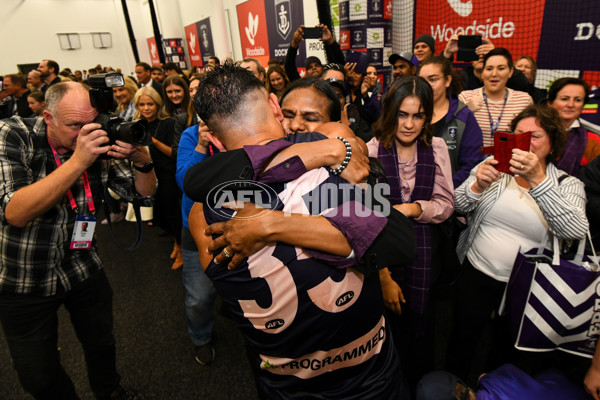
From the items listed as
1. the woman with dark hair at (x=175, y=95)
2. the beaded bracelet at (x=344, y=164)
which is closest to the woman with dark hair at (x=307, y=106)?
the beaded bracelet at (x=344, y=164)

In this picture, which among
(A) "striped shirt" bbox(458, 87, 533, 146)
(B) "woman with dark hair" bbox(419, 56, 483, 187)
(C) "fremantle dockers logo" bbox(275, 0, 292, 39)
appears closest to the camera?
(B) "woman with dark hair" bbox(419, 56, 483, 187)

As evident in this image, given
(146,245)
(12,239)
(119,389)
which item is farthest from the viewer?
(146,245)

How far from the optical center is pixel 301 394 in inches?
40.0

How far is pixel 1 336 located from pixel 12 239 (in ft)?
6.32

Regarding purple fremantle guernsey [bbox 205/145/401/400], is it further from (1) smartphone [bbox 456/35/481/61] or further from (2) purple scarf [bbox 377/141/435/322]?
(1) smartphone [bbox 456/35/481/61]

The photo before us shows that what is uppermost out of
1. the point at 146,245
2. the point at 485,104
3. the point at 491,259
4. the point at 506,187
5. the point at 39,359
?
the point at 485,104

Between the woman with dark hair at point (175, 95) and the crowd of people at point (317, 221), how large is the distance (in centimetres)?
75

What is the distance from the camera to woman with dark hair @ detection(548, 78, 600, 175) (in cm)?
214

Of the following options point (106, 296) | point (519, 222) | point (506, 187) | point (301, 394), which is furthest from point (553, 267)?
point (106, 296)

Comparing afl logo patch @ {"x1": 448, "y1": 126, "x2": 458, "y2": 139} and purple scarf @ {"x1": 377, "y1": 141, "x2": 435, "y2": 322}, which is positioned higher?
afl logo patch @ {"x1": 448, "y1": 126, "x2": 458, "y2": 139}

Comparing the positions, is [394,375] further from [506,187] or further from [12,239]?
[12,239]

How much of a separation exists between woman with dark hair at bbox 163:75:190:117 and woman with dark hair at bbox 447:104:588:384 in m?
2.84

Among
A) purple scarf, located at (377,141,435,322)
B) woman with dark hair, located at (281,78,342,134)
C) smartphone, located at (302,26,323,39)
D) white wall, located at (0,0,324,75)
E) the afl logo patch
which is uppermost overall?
white wall, located at (0,0,324,75)

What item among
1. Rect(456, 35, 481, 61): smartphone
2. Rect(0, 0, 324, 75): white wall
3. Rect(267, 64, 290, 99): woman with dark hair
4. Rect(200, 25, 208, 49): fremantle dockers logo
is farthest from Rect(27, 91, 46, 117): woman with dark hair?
Rect(0, 0, 324, 75): white wall
